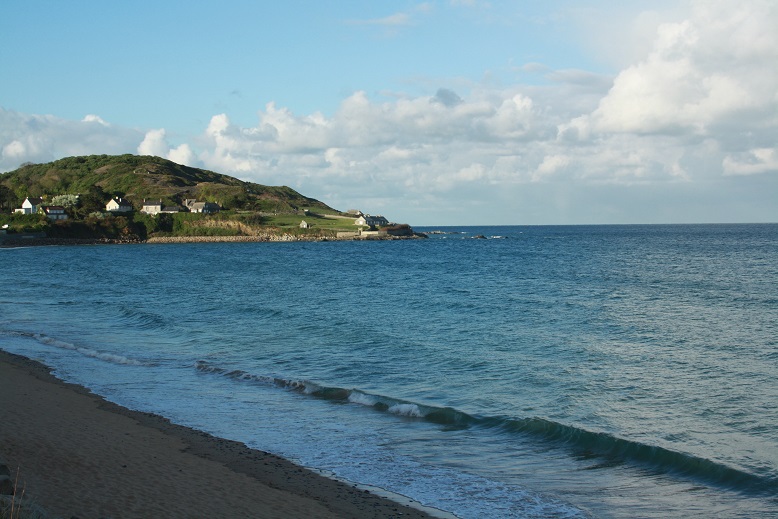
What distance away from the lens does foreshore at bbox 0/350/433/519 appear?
1034cm

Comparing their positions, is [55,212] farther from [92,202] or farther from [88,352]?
[88,352]

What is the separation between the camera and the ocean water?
42.7 ft

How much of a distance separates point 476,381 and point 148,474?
11482 millimetres

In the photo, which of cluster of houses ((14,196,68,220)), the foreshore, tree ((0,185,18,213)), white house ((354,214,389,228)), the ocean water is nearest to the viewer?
the foreshore

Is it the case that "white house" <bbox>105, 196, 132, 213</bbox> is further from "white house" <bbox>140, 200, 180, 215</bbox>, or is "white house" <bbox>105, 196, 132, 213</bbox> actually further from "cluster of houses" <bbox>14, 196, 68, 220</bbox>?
"cluster of houses" <bbox>14, 196, 68, 220</bbox>

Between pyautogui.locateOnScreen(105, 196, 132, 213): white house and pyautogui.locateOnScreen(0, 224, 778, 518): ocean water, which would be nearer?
pyautogui.locateOnScreen(0, 224, 778, 518): ocean water

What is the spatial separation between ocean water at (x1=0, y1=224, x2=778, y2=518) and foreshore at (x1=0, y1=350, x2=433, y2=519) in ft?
3.18

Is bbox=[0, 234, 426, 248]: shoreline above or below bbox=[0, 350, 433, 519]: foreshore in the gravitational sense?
above

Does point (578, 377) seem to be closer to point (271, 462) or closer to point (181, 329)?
point (271, 462)

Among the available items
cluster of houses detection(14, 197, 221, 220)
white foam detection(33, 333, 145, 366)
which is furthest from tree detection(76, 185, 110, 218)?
white foam detection(33, 333, 145, 366)

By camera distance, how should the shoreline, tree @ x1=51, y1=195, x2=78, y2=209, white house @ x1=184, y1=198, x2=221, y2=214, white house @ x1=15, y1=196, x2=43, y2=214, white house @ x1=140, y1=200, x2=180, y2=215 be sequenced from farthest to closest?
white house @ x1=184, y1=198, x2=221, y2=214
white house @ x1=140, y1=200, x2=180, y2=215
tree @ x1=51, y1=195, x2=78, y2=209
white house @ x1=15, y1=196, x2=43, y2=214
the shoreline

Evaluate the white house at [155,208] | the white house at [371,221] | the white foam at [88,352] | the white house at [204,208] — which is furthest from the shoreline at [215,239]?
the white foam at [88,352]

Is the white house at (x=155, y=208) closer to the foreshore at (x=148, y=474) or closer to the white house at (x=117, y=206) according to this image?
the white house at (x=117, y=206)

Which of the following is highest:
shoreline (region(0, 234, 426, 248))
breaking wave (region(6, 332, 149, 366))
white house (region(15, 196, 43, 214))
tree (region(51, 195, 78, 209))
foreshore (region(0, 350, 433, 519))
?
tree (region(51, 195, 78, 209))
